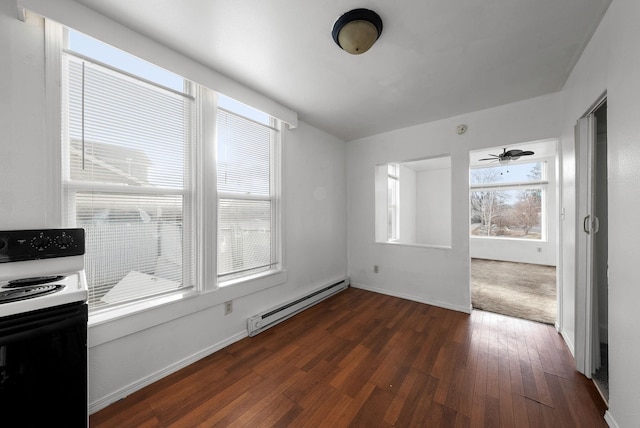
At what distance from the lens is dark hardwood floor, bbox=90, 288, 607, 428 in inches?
57.7

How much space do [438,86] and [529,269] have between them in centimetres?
501

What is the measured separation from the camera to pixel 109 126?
1617 millimetres

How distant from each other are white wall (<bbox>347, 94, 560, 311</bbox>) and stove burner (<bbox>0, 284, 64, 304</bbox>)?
11.2 feet

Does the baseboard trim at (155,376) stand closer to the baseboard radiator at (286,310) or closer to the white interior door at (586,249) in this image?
the baseboard radiator at (286,310)

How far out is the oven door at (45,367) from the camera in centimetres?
87

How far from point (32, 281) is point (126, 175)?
2.65ft

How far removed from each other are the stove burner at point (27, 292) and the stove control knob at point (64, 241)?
1.19ft

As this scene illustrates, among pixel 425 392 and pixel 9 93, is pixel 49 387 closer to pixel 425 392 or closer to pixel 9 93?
pixel 9 93

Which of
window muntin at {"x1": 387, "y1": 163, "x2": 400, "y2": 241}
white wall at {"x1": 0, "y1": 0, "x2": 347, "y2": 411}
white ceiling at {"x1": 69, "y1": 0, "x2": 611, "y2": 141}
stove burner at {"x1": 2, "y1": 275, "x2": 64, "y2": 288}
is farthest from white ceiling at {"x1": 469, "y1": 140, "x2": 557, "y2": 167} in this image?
stove burner at {"x1": 2, "y1": 275, "x2": 64, "y2": 288}

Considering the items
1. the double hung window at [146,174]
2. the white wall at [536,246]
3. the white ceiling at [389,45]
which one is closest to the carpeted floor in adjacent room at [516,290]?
the white wall at [536,246]

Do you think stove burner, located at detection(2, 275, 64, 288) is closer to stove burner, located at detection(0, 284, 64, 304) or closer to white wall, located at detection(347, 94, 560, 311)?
stove burner, located at detection(0, 284, 64, 304)

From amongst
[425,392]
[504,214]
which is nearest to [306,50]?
[425,392]

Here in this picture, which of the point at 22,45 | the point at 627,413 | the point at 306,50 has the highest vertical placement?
the point at 306,50

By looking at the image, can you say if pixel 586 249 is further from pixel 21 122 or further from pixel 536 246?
pixel 536 246
